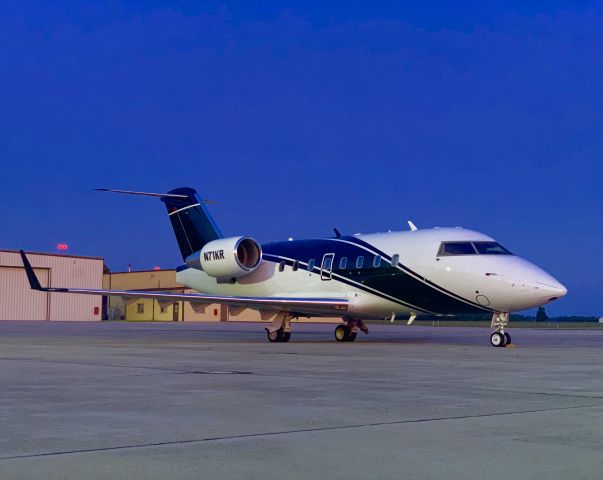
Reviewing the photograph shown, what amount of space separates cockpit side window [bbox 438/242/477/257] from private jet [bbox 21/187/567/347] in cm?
3

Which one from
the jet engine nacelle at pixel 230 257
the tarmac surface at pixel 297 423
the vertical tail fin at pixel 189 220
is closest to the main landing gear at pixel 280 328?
the jet engine nacelle at pixel 230 257

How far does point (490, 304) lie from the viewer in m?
20.8

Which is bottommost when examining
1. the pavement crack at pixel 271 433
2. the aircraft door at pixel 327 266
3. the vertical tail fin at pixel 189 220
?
the pavement crack at pixel 271 433

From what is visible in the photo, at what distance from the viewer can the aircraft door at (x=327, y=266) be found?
24.3m

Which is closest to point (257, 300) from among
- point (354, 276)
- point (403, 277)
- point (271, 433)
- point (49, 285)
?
point (354, 276)

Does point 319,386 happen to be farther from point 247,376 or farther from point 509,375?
point 509,375

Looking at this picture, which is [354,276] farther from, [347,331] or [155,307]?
[155,307]

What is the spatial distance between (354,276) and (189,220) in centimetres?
773

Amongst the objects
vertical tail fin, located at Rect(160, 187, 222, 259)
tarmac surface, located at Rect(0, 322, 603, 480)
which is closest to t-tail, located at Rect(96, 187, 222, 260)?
vertical tail fin, located at Rect(160, 187, 222, 259)

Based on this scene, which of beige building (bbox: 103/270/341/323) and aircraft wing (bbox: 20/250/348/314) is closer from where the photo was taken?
aircraft wing (bbox: 20/250/348/314)

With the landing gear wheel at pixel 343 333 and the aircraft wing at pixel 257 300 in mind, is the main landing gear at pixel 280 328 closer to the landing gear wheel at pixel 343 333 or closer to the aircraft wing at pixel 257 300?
the aircraft wing at pixel 257 300

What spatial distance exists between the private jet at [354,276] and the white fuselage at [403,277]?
3 cm

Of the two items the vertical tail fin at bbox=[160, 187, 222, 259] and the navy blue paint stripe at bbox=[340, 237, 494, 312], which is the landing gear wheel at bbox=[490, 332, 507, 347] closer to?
the navy blue paint stripe at bbox=[340, 237, 494, 312]

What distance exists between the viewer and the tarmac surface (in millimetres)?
4938
